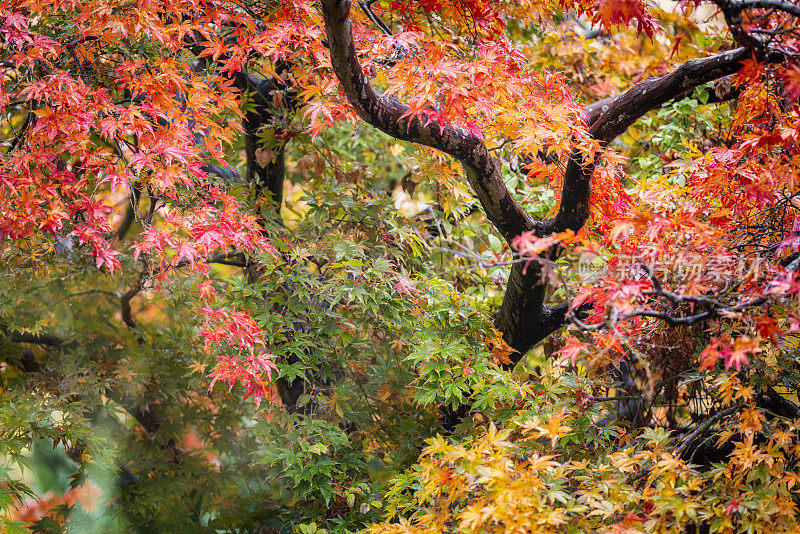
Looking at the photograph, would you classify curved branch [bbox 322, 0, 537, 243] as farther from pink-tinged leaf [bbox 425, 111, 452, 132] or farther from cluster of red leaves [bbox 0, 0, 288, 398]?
Result: cluster of red leaves [bbox 0, 0, 288, 398]

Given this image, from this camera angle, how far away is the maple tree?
1802 millimetres

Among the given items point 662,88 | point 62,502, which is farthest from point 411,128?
point 62,502

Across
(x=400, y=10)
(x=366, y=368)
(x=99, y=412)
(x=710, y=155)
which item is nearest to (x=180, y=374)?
(x=99, y=412)

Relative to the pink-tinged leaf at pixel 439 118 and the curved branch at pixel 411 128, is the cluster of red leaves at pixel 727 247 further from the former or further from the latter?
the pink-tinged leaf at pixel 439 118

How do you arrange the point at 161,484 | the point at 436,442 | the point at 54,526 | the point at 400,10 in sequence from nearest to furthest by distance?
1. the point at 436,442
2. the point at 400,10
3. the point at 54,526
4. the point at 161,484

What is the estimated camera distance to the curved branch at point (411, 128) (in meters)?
1.87

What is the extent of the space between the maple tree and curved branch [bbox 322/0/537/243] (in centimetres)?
1

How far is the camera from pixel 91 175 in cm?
237

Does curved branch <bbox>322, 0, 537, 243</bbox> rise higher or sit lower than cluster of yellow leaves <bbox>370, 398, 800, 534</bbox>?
higher

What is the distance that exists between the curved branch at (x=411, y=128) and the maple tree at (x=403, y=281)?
0.01m

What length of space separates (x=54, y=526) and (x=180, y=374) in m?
0.98

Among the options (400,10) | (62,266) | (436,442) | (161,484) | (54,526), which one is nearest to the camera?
(436,442)

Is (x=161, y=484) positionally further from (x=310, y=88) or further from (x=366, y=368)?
(x=310, y=88)

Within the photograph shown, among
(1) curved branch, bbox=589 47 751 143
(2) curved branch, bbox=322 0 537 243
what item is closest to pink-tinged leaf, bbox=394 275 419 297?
(2) curved branch, bbox=322 0 537 243
